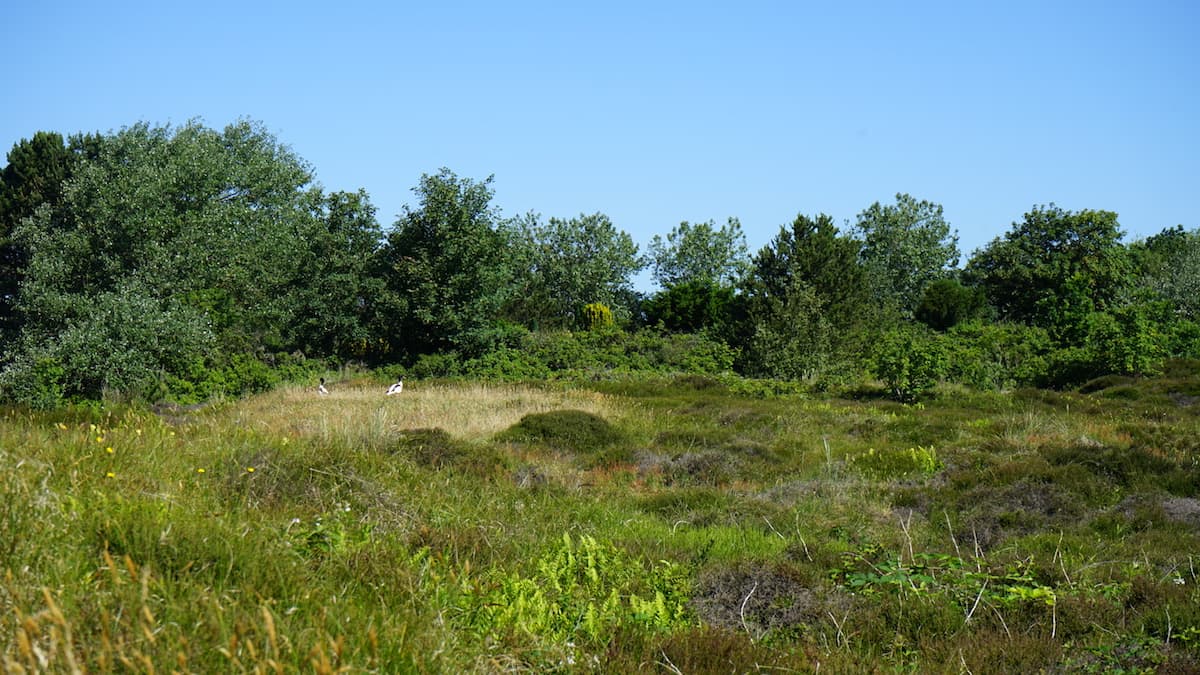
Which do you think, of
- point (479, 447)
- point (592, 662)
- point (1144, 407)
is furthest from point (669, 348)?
point (592, 662)

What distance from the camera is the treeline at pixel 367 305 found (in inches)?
1005

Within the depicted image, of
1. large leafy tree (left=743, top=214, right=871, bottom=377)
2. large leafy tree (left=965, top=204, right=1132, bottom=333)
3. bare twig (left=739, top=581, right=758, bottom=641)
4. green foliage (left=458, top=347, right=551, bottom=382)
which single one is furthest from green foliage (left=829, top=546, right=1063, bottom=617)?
large leafy tree (left=965, top=204, right=1132, bottom=333)

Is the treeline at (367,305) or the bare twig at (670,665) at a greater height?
the treeline at (367,305)

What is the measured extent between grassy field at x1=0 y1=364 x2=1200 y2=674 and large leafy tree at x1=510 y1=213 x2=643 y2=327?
1730 inches

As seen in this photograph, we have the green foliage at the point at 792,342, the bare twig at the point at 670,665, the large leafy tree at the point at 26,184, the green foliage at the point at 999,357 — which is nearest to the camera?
the bare twig at the point at 670,665

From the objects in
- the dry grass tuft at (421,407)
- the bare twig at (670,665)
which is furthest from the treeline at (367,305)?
the bare twig at (670,665)

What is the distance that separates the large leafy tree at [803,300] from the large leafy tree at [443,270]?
27.9 feet

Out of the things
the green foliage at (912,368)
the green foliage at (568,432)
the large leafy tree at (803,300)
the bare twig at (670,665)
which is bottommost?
the bare twig at (670,665)

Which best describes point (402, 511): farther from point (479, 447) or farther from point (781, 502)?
point (479, 447)

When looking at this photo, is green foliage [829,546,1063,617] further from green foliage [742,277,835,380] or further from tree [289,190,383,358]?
tree [289,190,383,358]

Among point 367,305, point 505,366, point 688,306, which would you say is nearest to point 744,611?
point 505,366

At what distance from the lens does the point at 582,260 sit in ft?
199

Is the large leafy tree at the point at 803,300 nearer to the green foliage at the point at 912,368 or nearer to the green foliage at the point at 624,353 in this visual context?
the green foliage at the point at 624,353

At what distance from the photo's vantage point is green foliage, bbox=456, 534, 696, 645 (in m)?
4.46
